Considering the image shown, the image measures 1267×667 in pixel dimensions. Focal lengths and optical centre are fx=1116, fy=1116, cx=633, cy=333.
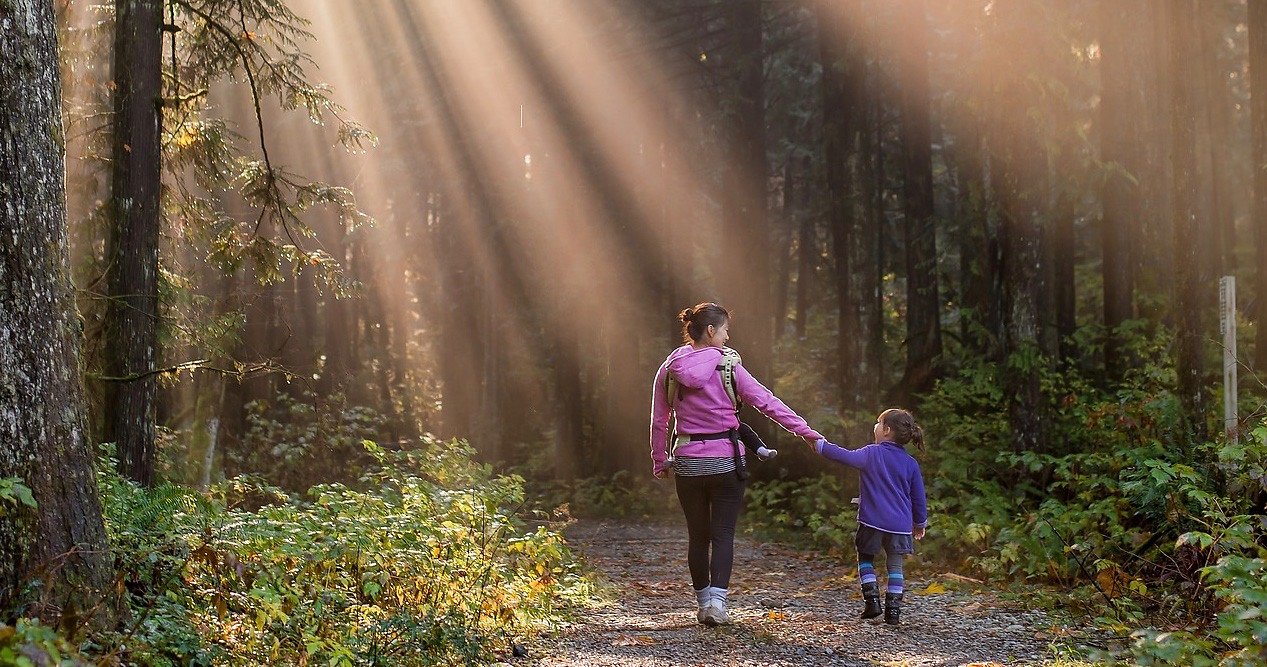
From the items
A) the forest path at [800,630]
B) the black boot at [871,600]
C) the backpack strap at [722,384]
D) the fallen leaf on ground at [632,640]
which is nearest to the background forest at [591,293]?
the forest path at [800,630]

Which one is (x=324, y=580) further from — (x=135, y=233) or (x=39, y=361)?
(x=135, y=233)

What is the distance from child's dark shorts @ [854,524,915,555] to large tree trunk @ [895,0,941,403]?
1211cm

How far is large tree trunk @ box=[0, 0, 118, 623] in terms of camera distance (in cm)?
512

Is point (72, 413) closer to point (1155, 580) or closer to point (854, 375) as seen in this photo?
point (1155, 580)

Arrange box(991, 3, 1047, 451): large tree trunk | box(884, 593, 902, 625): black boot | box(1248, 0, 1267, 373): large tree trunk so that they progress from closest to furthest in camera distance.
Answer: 1. box(884, 593, 902, 625): black boot
2. box(991, 3, 1047, 451): large tree trunk
3. box(1248, 0, 1267, 373): large tree trunk

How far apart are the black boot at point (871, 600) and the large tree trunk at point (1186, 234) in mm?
3759

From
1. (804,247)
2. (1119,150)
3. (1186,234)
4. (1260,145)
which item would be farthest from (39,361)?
(804,247)

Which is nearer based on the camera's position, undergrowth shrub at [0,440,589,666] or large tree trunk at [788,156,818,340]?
undergrowth shrub at [0,440,589,666]

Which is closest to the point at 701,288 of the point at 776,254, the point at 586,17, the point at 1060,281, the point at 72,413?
the point at 776,254

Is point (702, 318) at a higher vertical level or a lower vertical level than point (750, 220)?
lower

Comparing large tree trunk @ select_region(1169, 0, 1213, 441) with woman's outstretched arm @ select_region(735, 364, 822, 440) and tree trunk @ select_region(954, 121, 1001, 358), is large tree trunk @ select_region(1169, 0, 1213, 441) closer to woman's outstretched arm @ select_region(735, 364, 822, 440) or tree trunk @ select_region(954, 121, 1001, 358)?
tree trunk @ select_region(954, 121, 1001, 358)

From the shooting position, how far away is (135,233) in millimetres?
10555

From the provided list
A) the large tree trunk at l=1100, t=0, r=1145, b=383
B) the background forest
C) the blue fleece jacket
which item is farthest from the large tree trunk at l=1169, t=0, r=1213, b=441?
the large tree trunk at l=1100, t=0, r=1145, b=383

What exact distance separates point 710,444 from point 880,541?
151 centimetres
